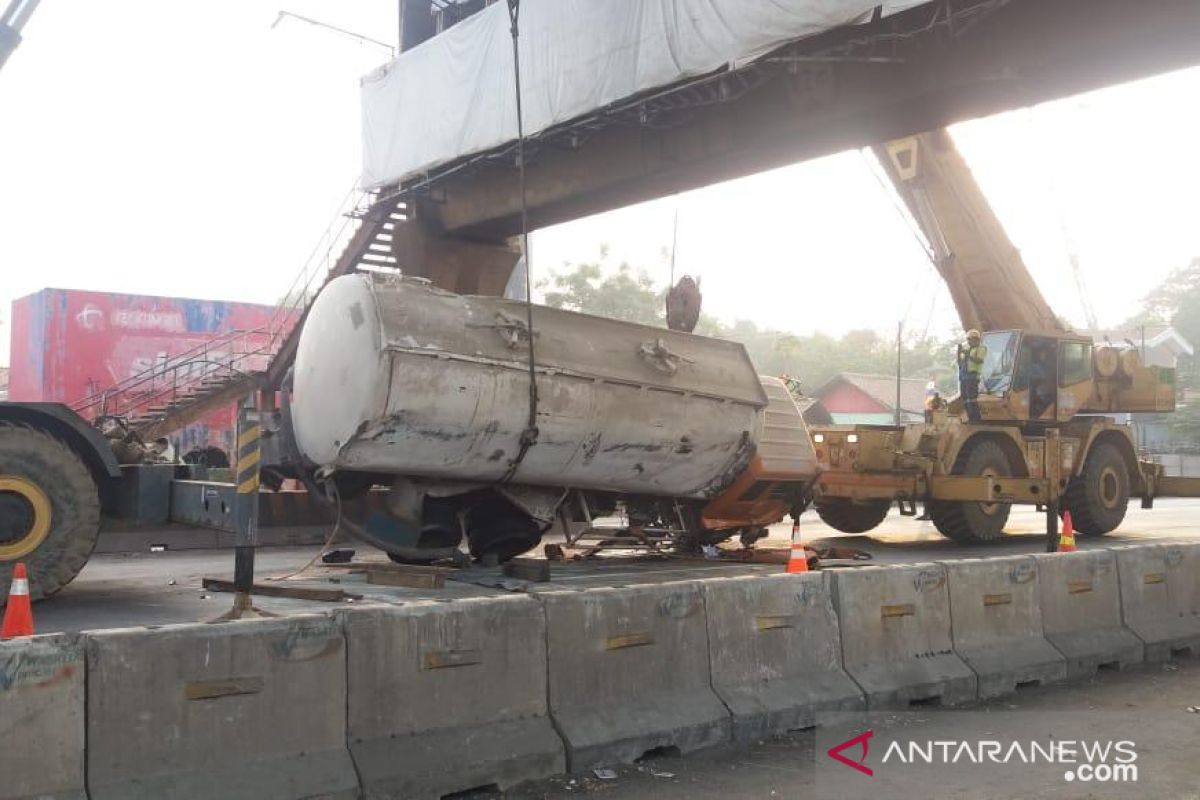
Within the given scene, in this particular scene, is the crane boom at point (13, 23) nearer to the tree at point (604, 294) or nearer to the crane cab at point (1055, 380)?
the crane cab at point (1055, 380)

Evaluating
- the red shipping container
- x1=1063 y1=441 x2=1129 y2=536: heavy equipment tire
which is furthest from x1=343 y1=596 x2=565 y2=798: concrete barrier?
the red shipping container

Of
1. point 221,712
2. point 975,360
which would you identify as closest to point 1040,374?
point 975,360

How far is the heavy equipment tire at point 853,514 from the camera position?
16281 millimetres

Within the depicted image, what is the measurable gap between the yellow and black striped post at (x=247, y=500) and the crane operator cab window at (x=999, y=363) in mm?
11936

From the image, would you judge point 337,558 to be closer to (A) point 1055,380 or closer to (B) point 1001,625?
(B) point 1001,625

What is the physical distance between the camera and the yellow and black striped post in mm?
6738

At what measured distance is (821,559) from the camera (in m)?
10.8

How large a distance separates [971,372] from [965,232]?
114 inches

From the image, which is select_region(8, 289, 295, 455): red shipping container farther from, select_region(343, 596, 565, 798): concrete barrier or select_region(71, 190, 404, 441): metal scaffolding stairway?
select_region(343, 596, 565, 798): concrete barrier

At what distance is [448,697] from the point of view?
5316 millimetres

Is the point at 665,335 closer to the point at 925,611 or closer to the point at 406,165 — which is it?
the point at 925,611

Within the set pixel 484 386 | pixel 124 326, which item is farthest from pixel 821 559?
pixel 124 326

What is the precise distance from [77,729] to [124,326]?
25.9 metres

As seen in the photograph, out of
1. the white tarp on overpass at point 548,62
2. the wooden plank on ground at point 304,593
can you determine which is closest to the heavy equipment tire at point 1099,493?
the white tarp on overpass at point 548,62
